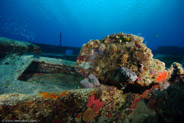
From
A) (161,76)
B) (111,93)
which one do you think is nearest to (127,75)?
(111,93)

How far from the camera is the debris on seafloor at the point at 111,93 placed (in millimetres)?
1673

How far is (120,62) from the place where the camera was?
8.96 ft

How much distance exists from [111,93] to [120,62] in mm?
934

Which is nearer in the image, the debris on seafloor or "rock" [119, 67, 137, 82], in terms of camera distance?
the debris on seafloor

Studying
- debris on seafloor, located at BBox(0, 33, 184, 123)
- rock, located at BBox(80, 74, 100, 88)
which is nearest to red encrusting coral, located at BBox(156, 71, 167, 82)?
debris on seafloor, located at BBox(0, 33, 184, 123)

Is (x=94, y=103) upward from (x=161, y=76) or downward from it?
downward

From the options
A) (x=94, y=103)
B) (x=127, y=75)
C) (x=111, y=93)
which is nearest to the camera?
(x=94, y=103)

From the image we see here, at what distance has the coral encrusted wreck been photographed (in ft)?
7.87

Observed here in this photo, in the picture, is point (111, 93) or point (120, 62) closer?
point (111, 93)

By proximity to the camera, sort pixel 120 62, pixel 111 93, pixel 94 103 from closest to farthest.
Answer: pixel 94 103
pixel 111 93
pixel 120 62

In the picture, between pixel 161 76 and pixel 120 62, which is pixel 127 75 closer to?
pixel 120 62

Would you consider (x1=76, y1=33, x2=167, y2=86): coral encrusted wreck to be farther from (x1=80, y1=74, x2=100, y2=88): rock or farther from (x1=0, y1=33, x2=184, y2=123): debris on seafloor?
(x1=80, y1=74, x2=100, y2=88): rock

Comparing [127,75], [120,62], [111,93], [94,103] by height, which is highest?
[120,62]

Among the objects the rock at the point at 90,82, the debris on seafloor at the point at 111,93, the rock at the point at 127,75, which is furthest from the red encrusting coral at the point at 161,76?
the rock at the point at 90,82
